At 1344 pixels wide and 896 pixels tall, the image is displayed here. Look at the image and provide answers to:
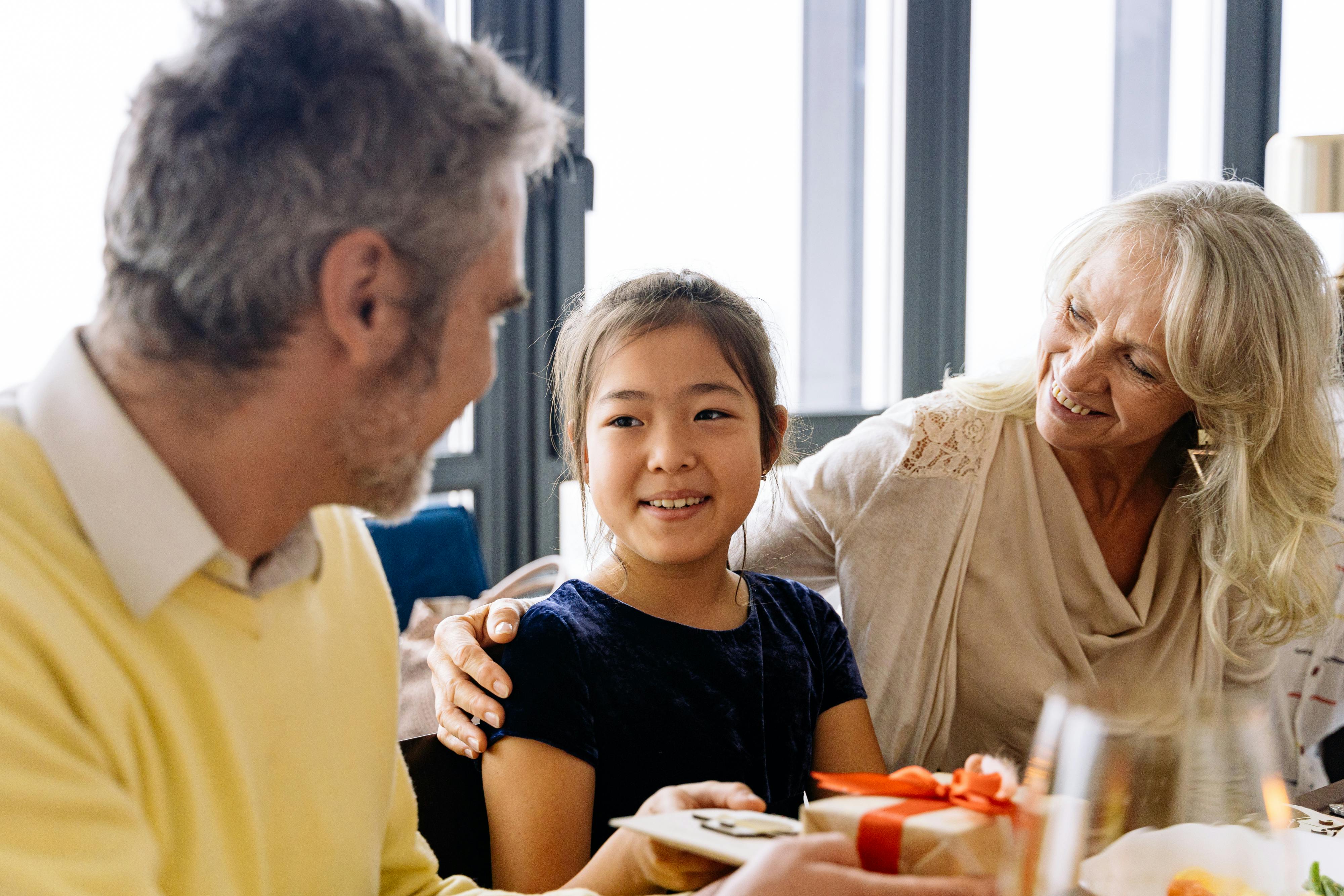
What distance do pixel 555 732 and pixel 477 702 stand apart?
89 mm

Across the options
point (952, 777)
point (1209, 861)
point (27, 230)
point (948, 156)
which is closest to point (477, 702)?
point (952, 777)

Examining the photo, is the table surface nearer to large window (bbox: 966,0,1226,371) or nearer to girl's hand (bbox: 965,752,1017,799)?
girl's hand (bbox: 965,752,1017,799)

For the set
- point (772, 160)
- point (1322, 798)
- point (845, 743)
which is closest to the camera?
point (1322, 798)

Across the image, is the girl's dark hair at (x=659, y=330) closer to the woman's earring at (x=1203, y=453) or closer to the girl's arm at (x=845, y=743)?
the girl's arm at (x=845, y=743)

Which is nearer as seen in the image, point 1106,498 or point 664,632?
point 664,632

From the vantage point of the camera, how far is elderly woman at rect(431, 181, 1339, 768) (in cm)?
154

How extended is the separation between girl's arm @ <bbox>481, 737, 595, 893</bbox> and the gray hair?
594mm

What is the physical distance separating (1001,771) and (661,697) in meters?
0.61

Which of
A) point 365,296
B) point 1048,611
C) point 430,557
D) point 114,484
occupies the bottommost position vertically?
point 430,557

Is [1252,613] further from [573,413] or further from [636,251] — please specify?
[636,251]

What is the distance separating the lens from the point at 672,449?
1259 mm

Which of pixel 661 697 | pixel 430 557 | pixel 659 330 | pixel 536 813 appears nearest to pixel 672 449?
pixel 659 330

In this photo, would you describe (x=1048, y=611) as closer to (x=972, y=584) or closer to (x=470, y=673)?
(x=972, y=584)

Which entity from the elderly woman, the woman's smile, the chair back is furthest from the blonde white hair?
the chair back
